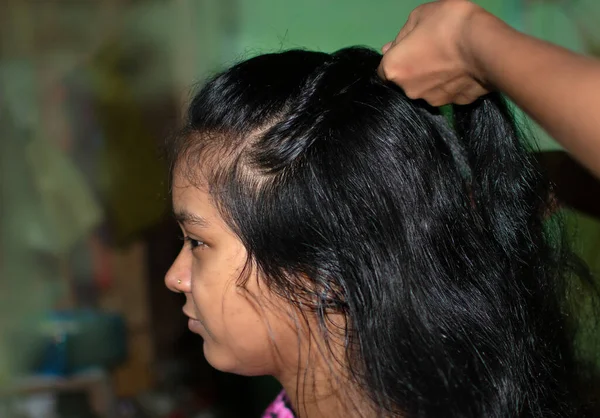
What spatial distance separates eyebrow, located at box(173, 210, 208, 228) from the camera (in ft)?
2.38

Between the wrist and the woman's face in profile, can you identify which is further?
the woman's face in profile

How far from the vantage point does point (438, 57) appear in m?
0.59

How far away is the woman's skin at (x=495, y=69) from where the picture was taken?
1.51 feet

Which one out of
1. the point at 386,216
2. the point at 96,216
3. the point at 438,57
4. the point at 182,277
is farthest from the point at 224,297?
the point at 96,216

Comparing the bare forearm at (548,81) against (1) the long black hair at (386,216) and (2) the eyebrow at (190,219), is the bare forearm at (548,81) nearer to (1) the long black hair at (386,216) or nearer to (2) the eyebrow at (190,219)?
(1) the long black hair at (386,216)

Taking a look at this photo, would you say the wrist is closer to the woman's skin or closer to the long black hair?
the woman's skin

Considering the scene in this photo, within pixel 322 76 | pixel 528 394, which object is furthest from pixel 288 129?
pixel 528 394

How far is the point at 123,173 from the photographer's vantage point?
1.63m

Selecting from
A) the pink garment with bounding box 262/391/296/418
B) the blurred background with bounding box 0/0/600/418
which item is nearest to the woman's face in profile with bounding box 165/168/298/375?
the pink garment with bounding box 262/391/296/418

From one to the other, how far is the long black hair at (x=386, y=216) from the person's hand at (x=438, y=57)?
83 millimetres

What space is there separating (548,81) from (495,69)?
0.06m

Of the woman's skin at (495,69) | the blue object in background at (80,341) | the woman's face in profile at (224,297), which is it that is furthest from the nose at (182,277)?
the blue object in background at (80,341)

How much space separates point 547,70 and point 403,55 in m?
0.16

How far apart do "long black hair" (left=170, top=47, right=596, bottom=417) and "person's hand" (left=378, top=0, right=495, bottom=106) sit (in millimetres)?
83
